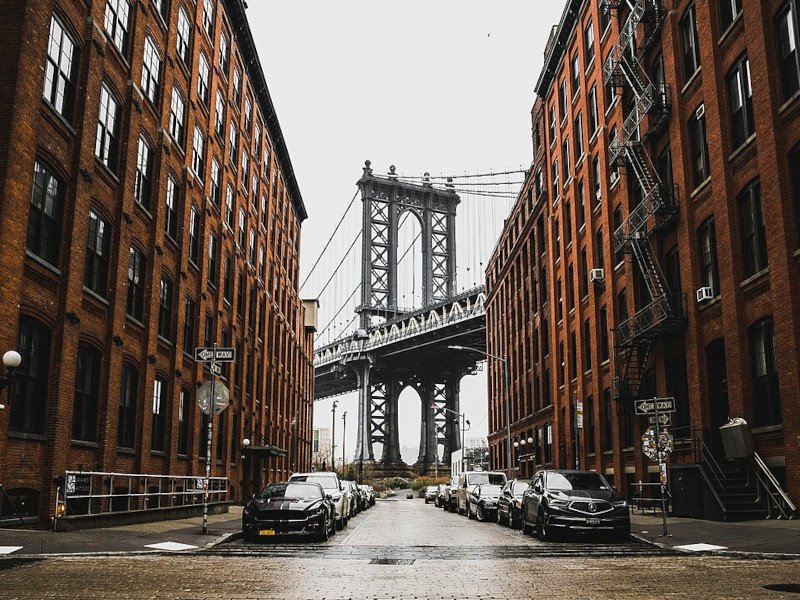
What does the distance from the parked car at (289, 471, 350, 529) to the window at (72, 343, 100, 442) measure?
5823 millimetres

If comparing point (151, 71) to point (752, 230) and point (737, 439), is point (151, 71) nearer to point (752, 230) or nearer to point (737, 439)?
point (752, 230)

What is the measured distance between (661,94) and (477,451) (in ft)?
259

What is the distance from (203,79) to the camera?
117ft

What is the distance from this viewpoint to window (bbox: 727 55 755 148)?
2319cm

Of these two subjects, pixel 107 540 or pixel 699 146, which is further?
pixel 699 146

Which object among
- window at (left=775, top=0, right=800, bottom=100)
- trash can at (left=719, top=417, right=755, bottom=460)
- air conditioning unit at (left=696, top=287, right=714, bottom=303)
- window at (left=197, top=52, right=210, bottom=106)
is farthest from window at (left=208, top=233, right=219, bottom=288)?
window at (left=775, top=0, right=800, bottom=100)

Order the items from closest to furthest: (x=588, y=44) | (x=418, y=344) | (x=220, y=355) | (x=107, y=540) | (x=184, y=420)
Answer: (x=107, y=540) → (x=220, y=355) → (x=184, y=420) → (x=588, y=44) → (x=418, y=344)

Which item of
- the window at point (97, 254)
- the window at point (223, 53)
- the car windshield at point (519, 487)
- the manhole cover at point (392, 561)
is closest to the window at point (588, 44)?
the window at point (223, 53)

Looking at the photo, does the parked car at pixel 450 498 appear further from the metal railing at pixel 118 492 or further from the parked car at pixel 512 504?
the parked car at pixel 512 504

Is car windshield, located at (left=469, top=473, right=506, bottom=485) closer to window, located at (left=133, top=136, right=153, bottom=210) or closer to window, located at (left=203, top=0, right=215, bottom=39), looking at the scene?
window, located at (left=133, top=136, right=153, bottom=210)

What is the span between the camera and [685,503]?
24156mm

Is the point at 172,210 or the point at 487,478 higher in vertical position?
the point at 172,210

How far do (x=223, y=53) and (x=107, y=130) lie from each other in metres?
17.6

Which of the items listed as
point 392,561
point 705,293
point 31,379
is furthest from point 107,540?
point 705,293
